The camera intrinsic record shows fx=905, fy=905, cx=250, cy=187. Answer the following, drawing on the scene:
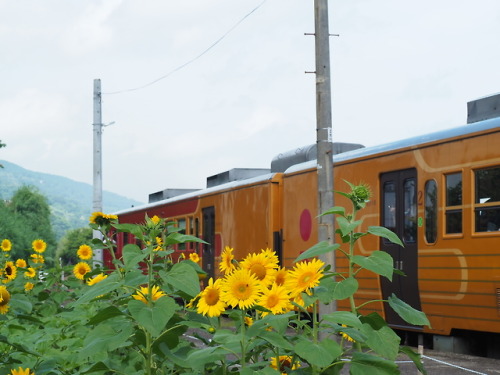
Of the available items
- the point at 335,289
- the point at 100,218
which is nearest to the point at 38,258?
the point at 100,218

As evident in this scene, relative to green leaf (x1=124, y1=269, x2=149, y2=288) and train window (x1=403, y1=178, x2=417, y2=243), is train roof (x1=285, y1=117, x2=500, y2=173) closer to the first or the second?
train window (x1=403, y1=178, x2=417, y2=243)

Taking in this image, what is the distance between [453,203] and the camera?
40.5 feet

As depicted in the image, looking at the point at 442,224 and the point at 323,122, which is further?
the point at 323,122

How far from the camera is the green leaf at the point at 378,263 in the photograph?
3.30 meters

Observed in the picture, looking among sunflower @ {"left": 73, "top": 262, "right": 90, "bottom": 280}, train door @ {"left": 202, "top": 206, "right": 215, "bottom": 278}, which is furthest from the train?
train door @ {"left": 202, "top": 206, "right": 215, "bottom": 278}

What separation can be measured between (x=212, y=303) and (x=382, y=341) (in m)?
0.70

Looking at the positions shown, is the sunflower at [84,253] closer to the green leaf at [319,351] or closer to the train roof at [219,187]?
the green leaf at [319,351]

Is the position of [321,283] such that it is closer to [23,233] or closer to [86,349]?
[86,349]

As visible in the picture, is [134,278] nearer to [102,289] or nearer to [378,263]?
[102,289]

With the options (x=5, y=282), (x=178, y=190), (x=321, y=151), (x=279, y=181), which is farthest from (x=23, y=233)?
(x=5, y=282)

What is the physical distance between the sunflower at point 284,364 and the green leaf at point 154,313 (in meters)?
0.45

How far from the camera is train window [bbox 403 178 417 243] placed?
13.2 m

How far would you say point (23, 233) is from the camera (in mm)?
58094

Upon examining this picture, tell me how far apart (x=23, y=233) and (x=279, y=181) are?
A: 141 feet
